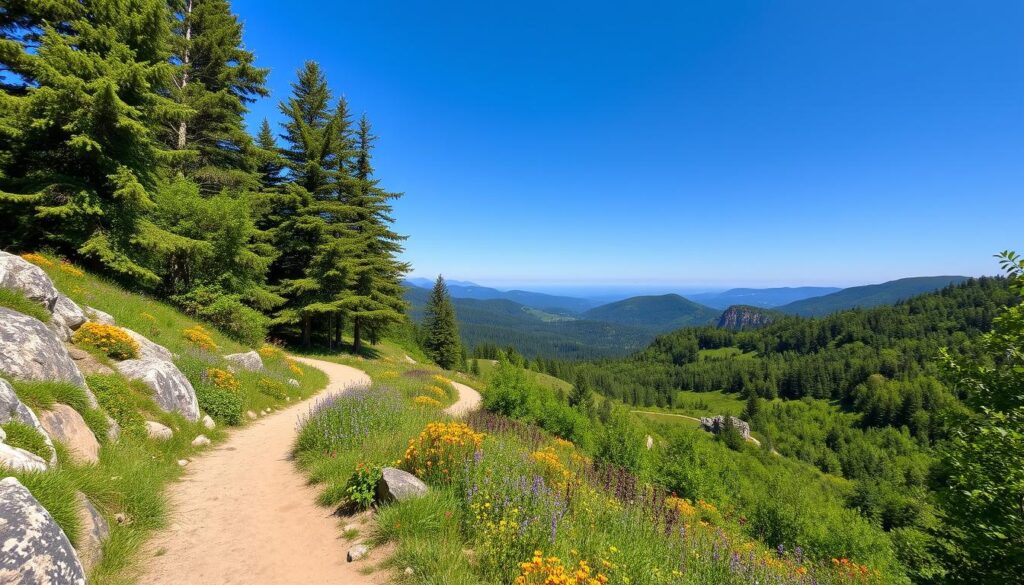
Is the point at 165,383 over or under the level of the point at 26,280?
under

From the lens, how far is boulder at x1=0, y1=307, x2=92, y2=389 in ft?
17.9

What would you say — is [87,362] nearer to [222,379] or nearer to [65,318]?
[65,318]

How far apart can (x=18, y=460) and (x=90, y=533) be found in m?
1.01

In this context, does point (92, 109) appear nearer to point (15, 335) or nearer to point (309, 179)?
point (15, 335)

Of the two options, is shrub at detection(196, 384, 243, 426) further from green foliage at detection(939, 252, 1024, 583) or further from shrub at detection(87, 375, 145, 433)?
green foliage at detection(939, 252, 1024, 583)

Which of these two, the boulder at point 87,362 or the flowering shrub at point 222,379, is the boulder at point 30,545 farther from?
the flowering shrub at point 222,379

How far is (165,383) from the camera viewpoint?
813 cm

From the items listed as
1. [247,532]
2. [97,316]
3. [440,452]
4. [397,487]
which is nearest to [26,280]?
[97,316]

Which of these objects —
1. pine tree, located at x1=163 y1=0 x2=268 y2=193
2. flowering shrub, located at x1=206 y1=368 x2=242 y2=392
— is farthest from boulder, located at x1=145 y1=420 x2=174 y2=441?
pine tree, located at x1=163 y1=0 x2=268 y2=193

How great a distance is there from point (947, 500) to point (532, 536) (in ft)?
20.6

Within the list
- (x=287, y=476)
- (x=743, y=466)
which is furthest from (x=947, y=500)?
(x=743, y=466)

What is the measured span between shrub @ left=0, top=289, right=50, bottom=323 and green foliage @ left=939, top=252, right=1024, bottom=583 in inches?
572

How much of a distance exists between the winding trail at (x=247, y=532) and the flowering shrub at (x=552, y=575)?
65.9 inches

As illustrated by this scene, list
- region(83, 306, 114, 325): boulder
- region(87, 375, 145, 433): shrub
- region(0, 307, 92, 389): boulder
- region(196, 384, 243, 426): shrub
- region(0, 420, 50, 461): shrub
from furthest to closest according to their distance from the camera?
region(196, 384, 243, 426): shrub
region(83, 306, 114, 325): boulder
region(87, 375, 145, 433): shrub
region(0, 307, 92, 389): boulder
region(0, 420, 50, 461): shrub
